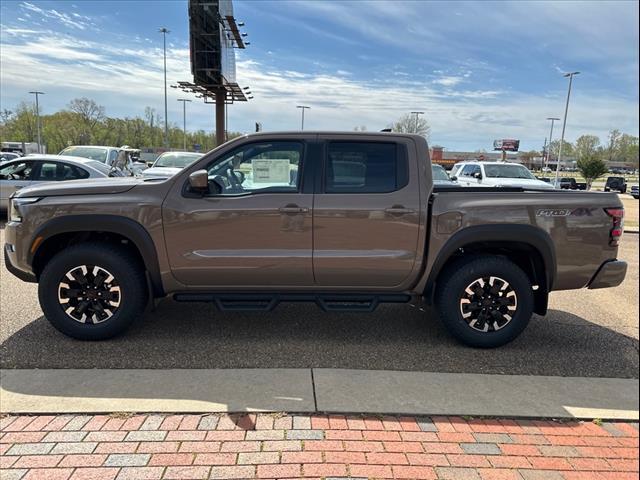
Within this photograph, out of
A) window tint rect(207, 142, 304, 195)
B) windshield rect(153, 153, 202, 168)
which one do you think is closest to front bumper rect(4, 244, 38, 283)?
window tint rect(207, 142, 304, 195)

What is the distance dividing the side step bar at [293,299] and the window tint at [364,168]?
3.09 ft

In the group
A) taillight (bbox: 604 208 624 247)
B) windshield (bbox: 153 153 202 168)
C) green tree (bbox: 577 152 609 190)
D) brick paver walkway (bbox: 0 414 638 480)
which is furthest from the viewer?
green tree (bbox: 577 152 609 190)

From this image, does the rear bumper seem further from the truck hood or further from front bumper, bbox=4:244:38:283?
front bumper, bbox=4:244:38:283

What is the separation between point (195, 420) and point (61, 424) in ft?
2.68

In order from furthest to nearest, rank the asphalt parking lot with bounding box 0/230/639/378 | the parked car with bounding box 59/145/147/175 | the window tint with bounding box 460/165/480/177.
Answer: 1. the window tint with bounding box 460/165/480/177
2. the parked car with bounding box 59/145/147/175
3. the asphalt parking lot with bounding box 0/230/639/378

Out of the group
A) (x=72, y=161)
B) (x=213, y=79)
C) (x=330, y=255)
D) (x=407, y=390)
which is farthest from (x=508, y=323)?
(x=213, y=79)

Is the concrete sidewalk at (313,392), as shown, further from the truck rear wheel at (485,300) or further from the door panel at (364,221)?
the door panel at (364,221)

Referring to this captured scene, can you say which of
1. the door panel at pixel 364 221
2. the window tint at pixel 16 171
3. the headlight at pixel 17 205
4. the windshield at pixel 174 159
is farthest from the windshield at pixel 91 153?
the door panel at pixel 364 221

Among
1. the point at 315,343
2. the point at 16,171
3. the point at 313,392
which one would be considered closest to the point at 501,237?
the point at 315,343

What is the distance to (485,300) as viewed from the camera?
13.8 feet

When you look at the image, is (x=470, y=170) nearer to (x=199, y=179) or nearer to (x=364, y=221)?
(x=364, y=221)

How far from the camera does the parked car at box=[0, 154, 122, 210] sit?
1016 centimetres

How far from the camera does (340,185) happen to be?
13.6 ft

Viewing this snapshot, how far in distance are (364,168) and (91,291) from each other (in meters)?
2.60
